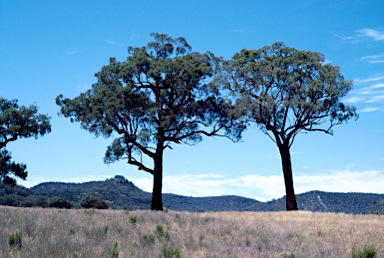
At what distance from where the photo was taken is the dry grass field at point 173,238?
39.2ft

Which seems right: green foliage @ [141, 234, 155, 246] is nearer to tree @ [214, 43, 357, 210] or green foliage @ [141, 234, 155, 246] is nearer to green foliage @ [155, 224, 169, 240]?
green foliage @ [155, 224, 169, 240]

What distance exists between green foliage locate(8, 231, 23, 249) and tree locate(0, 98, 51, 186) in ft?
101

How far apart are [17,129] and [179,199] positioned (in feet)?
182

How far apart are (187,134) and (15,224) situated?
972 inches

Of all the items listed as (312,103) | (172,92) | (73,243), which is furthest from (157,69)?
(73,243)

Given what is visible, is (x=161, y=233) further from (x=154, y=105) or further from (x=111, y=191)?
(x=111, y=191)

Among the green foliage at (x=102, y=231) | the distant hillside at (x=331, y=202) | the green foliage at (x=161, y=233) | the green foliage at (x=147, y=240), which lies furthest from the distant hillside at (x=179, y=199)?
the green foliage at (x=147, y=240)

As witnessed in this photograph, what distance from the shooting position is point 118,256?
11.6m

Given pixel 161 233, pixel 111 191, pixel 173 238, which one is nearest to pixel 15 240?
pixel 173 238

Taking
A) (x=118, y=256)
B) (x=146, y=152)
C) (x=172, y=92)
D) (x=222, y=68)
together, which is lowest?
(x=118, y=256)

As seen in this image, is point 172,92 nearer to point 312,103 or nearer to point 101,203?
point 312,103

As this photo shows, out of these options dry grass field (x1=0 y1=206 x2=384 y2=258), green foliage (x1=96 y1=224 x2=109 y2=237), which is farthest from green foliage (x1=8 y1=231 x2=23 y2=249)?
green foliage (x1=96 y1=224 x2=109 y2=237)

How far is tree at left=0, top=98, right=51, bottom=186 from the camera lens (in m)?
41.7

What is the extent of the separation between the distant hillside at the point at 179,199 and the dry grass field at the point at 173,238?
25.3 m
